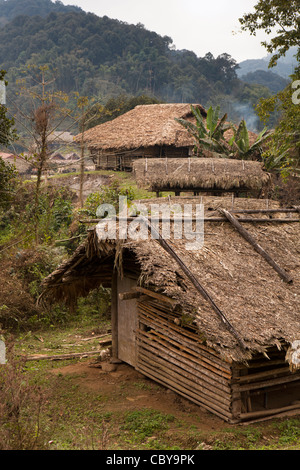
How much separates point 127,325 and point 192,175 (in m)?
7.82

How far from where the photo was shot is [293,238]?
29.2 feet

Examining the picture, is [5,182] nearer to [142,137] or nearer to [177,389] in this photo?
[177,389]

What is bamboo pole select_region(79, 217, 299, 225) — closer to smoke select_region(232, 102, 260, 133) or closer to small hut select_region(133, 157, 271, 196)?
small hut select_region(133, 157, 271, 196)

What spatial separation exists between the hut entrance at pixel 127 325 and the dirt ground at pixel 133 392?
256 millimetres

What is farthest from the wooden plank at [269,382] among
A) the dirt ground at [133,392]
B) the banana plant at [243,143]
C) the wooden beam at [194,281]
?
the banana plant at [243,143]

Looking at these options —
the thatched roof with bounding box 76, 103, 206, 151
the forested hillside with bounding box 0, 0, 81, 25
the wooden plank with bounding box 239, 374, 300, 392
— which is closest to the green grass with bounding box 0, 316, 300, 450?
the wooden plank with bounding box 239, 374, 300, 392

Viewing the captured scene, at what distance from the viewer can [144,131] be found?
26203 millimetres

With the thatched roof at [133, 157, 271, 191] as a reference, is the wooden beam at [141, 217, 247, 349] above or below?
below

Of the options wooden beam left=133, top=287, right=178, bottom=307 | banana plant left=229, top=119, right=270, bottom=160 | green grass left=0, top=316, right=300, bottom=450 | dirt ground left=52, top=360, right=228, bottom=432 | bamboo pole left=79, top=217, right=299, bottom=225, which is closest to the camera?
green grass left=0, top=316, right=300, bottom=450

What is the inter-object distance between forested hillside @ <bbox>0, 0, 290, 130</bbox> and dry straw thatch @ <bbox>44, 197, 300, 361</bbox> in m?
52.0

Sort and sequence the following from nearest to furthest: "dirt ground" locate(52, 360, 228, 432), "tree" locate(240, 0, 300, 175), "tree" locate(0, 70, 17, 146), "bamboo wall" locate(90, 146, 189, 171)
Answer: "dirt ground" locate(52, 360, 228, 432) < "tree" locate(0, 70, 17, 146) < "tree" locate(240, 0, 300, 175) < "bamboo wall" locate(90, 146, 189, 171)

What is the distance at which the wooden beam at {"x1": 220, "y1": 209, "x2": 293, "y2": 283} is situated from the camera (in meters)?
7.72

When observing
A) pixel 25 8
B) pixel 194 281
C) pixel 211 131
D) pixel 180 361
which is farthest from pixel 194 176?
pixel 25 8

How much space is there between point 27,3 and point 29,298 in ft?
346
